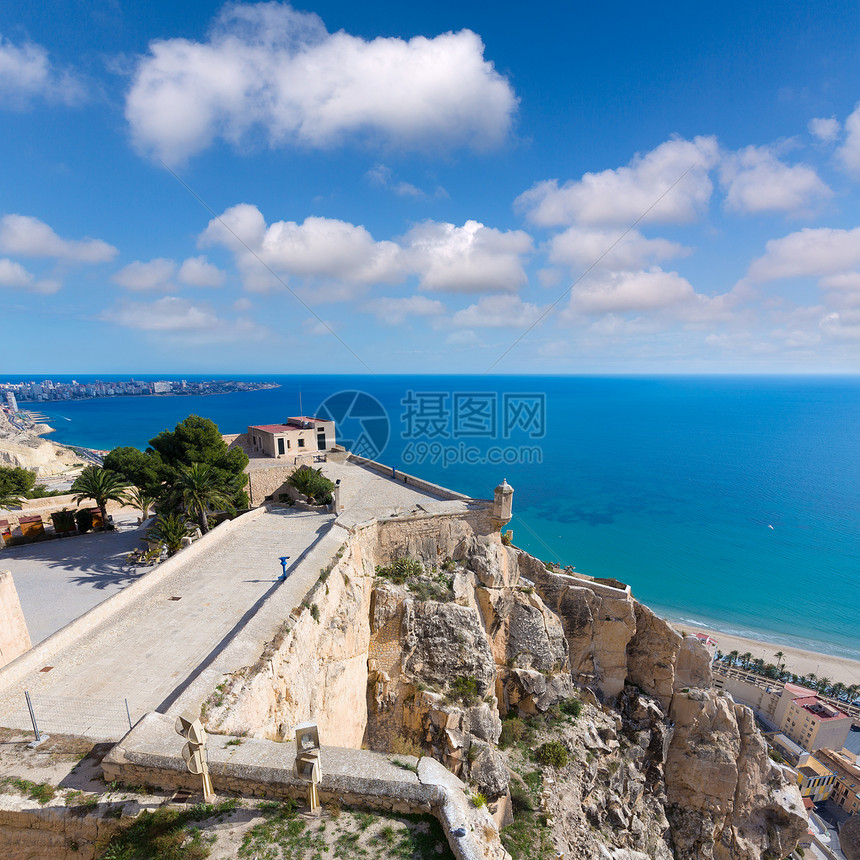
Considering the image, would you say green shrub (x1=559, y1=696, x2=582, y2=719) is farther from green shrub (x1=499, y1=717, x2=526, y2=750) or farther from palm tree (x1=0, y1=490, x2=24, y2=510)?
palm tree (x1=0, y1=490, x2=24, y2=510)

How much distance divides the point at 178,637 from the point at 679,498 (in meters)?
75.3

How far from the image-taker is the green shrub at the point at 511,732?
15613 millimetres

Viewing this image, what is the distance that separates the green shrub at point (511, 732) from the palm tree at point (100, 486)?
19971mm

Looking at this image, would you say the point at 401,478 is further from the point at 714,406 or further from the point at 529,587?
the point at 714,406

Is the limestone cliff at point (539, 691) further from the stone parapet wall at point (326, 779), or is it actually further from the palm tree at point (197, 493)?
the palm tree at point (197, 493)

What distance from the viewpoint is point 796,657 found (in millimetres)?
40031

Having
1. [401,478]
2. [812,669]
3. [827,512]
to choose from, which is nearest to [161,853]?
[401,478]

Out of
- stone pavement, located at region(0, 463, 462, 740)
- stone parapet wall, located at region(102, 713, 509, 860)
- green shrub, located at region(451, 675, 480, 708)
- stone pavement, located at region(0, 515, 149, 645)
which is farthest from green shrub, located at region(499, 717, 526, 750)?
stone pavement, located at region(0, 515, 149, 645)

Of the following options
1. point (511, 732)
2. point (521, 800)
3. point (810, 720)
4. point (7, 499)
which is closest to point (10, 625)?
point (521, 800)

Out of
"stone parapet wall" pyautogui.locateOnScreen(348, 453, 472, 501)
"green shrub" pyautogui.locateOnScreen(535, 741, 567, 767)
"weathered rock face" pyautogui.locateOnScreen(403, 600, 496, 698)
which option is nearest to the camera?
"weathered rock face" pyautogui.locateOnScreen(403, 600, 496, 698)

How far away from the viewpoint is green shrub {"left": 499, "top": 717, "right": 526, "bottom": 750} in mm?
15613

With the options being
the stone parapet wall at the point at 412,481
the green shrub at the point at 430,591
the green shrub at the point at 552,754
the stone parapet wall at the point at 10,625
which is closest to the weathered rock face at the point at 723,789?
the green shrub at the point at 552,754

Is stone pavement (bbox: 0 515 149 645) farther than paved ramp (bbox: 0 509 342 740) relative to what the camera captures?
Yes

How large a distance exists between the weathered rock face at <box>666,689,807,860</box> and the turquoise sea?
79.1 feet
